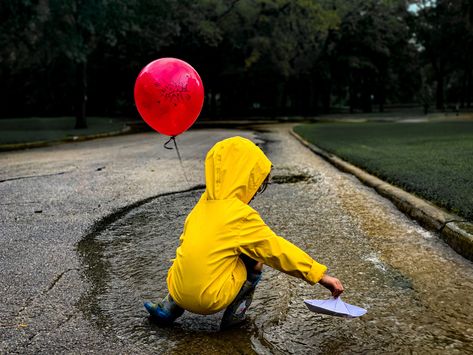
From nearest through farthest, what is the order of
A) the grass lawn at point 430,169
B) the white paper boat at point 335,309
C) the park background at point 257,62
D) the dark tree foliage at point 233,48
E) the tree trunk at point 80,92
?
1. the white paper boat at point 335,309
2. the grass lawn at point 430,169
3. the park background at point 257,62
4. the dark tree foliage at point 233,48
5. the tree trunk at point 80,92

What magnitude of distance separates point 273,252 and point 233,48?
143ft

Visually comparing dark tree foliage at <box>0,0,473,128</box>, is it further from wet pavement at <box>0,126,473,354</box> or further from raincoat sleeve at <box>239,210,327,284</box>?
raincoat sleeve at <box>239,210,327,284</box>

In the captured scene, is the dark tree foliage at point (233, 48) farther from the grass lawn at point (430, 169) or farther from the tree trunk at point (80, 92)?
the grass lawn at point (430, 169)

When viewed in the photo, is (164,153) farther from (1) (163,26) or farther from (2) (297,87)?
(2) (297,87)

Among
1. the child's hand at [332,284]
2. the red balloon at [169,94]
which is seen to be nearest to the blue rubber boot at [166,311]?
the child's hand at [332,284]

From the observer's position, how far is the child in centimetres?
294

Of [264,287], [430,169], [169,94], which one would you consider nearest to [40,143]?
[430,169]

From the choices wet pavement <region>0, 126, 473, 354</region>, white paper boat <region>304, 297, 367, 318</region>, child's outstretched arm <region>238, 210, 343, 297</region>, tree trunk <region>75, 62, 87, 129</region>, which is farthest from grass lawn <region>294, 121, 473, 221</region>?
tree trunk <region>75, 62, 87, 129</region>

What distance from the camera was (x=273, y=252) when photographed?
293 centimetres

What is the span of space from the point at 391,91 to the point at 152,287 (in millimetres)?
70297

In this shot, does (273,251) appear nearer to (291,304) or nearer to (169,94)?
(291,304)

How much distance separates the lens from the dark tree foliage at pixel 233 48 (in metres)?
23.9

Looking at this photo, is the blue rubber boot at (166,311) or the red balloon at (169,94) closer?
the blue rubber boot at (166,311)

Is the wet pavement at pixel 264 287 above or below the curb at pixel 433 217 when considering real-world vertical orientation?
below
